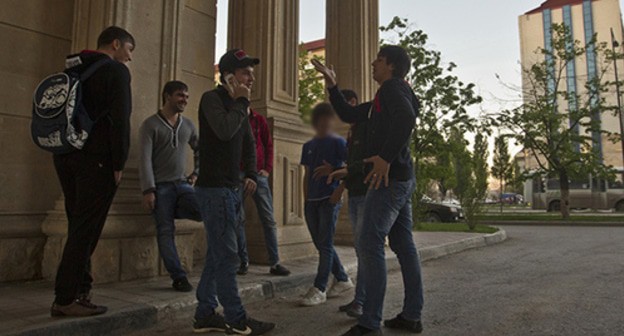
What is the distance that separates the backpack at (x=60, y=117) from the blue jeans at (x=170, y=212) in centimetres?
123

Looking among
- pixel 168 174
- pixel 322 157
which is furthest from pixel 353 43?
pixel 168 174

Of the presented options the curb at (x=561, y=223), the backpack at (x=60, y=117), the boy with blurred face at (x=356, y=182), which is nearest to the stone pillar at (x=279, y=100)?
the boy with blurred face at (x=356, y=182)

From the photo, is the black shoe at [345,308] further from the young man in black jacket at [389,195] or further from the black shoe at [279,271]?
the black shoe at [279,271]

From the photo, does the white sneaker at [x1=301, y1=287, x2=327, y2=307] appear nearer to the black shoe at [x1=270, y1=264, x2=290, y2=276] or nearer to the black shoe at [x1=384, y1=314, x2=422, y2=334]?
the black shoe at [x1=270, y1=264, x2=290, y2=276]

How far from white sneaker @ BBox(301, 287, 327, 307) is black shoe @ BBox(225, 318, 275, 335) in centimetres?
91

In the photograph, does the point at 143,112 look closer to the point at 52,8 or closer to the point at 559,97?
the point at 52,8

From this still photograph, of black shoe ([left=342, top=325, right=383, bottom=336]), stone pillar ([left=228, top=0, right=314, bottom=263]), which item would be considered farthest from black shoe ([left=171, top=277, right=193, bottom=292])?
stone pillar ([left=228, top=0, right=314, bottom=263])

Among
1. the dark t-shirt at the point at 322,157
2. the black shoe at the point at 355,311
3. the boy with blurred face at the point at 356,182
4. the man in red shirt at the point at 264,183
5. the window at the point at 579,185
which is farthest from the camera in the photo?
the window at the point at 579,185

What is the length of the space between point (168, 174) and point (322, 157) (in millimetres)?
1469

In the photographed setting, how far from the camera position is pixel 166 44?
5000mm

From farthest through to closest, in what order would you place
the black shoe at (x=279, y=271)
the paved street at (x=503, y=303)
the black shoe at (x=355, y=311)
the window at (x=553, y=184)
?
the window at (x=553, y=184) < the black shoe at (x=279, y=271) < the black shoe at (x=355, y=311) < the paved street at (x=503, y=303)

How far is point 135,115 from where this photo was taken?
15.5 ft

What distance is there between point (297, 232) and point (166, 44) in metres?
2.92

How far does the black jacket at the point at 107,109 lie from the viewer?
322cm
